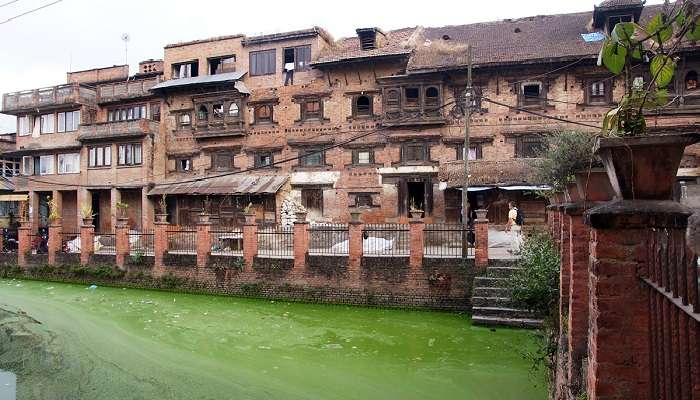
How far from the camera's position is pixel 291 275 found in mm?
16453

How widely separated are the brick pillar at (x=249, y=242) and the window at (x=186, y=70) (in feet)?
53.2

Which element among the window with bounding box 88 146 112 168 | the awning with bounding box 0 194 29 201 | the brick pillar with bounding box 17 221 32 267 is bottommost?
the brick pillar with bounding box 17 221 32 267

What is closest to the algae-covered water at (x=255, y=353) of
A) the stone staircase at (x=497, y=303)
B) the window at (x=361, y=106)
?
the stone staircase at (x=497, y=303)

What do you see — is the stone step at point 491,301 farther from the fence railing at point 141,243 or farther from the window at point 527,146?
the fence railing at point 141,243

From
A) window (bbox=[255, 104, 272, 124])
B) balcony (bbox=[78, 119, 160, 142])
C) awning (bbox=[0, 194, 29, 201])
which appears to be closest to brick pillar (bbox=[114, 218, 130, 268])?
balcony (bbox=[78, 119, 160, 142])

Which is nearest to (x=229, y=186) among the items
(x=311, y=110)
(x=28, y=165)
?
(x=311, y=110)

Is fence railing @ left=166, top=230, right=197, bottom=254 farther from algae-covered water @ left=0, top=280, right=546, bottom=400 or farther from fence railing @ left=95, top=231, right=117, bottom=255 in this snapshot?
algae-covered water @ left=0, top=280, right=546, bottom=400

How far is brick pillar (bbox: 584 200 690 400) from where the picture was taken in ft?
9.02

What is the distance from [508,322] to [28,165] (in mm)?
33327

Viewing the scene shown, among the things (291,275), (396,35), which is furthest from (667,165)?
(396,35)

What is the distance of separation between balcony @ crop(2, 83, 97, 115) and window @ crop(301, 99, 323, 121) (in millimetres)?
14949

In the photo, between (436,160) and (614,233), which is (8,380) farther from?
(436,160)

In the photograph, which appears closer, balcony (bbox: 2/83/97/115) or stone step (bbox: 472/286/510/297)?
stone step (bbox: 472/286/510/297)

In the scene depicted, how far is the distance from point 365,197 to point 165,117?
14.0 m
